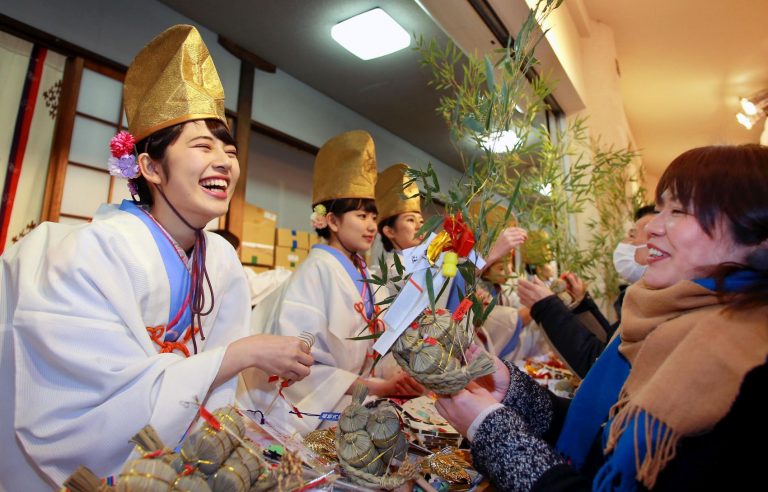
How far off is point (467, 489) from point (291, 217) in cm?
495

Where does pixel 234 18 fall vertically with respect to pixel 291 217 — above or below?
above

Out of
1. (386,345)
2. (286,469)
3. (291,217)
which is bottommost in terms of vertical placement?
(286,469)

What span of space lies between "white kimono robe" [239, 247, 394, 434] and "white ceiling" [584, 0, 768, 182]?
10.4 ft

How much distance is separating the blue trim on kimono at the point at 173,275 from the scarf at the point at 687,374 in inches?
46.2

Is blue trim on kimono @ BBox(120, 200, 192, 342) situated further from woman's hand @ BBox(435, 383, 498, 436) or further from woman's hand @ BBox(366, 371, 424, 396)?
woman's hand @ BBox(435, 383, 498, 436)

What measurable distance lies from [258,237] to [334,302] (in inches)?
126

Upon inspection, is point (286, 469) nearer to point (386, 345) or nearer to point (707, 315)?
point (386, 345)

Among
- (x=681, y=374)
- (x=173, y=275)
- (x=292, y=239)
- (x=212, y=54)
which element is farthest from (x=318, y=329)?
(x=292, y=239)

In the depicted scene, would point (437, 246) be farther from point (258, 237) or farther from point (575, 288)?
point (258, 237)

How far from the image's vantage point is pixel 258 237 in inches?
194

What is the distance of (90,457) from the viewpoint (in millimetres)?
944

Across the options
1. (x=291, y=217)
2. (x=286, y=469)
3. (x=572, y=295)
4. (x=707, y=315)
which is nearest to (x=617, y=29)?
(x=572, y=295)

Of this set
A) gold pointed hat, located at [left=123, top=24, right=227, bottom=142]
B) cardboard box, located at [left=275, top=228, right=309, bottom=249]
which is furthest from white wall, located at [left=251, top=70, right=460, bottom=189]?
gold pointed hat, located at [left=123, top=24, right=227, bottom=142]

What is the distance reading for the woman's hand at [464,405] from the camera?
3.21ft
